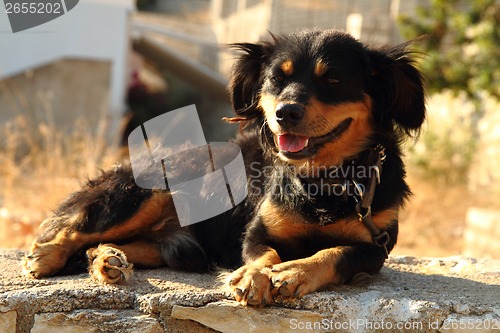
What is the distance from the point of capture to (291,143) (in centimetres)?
338

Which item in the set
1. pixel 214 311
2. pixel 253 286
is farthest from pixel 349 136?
pixel 214 311

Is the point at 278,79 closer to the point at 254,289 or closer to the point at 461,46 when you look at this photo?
the point at 254,289

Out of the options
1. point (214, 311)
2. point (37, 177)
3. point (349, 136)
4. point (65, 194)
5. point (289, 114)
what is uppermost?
point (289, 114)

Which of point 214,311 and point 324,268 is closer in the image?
point 214,311

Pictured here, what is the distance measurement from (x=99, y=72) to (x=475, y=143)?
6933mm

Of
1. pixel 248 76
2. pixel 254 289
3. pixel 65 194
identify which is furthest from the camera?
pixel 65 194

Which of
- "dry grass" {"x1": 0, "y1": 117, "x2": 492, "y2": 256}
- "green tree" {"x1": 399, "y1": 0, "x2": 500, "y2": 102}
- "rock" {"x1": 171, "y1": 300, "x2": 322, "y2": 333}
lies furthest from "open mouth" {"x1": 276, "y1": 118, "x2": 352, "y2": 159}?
"green tree" {"x1": 399, "y1": 0, "x2": 500, "y2": 102}

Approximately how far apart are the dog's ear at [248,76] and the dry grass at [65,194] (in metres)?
2.95

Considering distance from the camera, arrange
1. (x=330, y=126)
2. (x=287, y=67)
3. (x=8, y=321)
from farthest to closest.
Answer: (x=287, y=67), (x=330, y=126), (x=8, y=321)

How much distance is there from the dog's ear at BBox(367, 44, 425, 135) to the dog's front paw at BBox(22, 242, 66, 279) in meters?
1.94

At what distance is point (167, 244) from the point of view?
151 inches

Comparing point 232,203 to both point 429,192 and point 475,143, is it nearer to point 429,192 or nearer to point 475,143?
point 429,192

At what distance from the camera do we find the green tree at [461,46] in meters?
10.2

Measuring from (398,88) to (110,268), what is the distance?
1784mm
